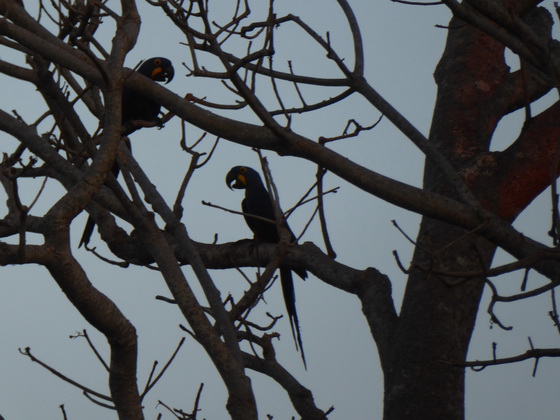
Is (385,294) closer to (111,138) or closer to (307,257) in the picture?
(307,257)

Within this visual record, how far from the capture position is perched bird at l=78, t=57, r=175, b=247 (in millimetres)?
5063

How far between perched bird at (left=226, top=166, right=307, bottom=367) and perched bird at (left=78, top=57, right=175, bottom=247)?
99 cm

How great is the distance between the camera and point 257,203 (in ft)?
22.1

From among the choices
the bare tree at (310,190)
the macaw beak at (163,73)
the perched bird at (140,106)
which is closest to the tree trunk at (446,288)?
the bare tree at (310,190)

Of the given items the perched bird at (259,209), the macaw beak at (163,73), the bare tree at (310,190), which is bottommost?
the bare tree at (310,190)

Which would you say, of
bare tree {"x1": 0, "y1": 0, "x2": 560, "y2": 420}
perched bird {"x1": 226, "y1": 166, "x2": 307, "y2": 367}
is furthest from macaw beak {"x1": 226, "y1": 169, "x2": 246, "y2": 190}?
bare tree {"x1": 0, "y1": 0, "x2": 560, "y2": 420}

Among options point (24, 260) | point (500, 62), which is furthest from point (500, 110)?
point (24, 260)

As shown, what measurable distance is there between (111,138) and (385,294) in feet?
5.09

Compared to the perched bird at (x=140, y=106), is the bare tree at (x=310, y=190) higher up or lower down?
lower down

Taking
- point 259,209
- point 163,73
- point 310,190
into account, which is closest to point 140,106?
point 163,73

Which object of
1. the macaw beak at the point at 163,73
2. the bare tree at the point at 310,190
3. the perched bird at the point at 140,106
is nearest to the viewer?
the bare tree at the point at 310,190

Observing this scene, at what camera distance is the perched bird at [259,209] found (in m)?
5.37

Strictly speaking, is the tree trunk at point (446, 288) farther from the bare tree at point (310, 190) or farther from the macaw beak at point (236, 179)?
the macaw beak at point (236, 179)

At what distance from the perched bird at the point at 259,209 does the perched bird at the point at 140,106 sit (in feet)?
3.26
